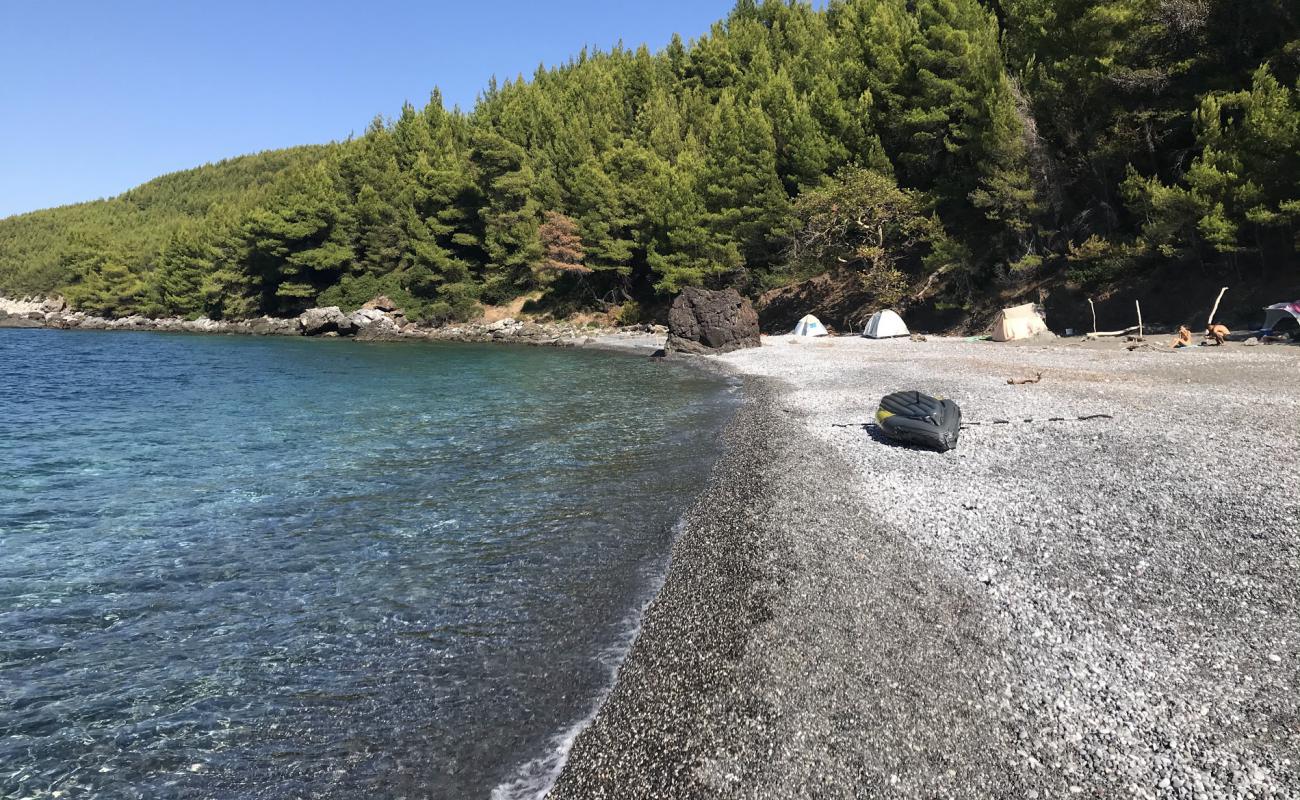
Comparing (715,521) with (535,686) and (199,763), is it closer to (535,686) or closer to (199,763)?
(535,686)

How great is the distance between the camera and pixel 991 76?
1431 inches

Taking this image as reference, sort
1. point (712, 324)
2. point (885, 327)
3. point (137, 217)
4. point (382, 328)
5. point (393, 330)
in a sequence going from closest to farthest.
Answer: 1. point (885, 327)
2. point (712, 324)
3. point (382, 328)
4. point (393, 330)
5. point (137, 217)

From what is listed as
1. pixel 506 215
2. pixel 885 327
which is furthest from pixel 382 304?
pixel 885 327

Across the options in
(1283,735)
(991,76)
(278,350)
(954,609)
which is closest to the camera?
(1283,735)

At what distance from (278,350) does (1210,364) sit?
5560cm

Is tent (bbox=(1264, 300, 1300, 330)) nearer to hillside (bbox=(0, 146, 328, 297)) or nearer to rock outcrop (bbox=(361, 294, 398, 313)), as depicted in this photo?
rock outcrop (bbox=(361, 294, 398, 313))

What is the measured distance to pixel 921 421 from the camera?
12664mm

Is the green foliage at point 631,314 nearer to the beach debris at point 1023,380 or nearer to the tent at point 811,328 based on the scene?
the tent at point 811,328

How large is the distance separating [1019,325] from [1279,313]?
31.2ft

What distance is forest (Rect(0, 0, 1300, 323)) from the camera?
1132 inches

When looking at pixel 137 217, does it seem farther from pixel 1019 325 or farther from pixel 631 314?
pixel 1019 325

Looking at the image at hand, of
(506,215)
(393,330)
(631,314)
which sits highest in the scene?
(506,215)

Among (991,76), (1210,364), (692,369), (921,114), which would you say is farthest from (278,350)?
(1210,364)

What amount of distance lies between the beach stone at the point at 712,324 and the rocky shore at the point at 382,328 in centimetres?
964
